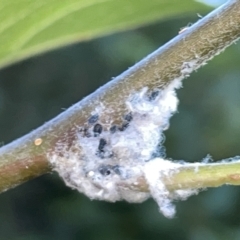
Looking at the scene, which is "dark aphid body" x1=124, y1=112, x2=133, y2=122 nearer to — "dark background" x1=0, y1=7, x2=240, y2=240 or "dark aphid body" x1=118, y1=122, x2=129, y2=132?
"dark aphid body" x1=118, y1=122, x2=129, y2=132

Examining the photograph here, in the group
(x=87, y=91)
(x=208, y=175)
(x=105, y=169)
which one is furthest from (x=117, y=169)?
(x=87, y=91)

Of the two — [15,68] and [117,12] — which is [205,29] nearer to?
[117,12]

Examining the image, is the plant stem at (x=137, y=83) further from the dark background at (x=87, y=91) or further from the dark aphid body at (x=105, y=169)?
the dark background at (x=87, y=91)

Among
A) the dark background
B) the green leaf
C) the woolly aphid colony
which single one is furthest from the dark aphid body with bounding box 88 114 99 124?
the dark background

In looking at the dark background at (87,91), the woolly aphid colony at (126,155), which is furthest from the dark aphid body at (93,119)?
the dark background at (87,91)

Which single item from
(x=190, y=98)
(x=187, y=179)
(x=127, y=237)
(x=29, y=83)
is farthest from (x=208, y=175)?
(x=29, y=83)

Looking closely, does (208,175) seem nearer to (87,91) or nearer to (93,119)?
(93,119)
